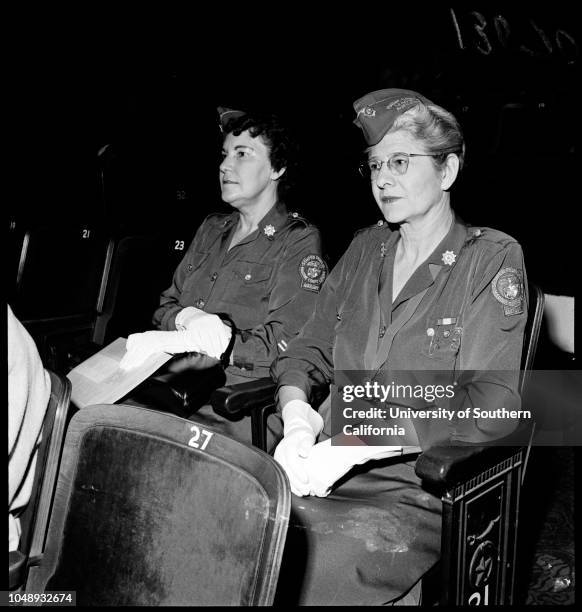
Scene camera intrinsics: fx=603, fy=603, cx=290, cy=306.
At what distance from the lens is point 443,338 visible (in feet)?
4.93

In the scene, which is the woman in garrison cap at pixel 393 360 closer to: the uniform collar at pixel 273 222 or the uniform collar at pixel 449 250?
the uniform collar at pixel 449 250

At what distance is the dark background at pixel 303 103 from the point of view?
2779 mm

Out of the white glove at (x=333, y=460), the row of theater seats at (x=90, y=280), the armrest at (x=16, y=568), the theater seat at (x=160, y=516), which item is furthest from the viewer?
the row of theater seats at (x=90, y=280)

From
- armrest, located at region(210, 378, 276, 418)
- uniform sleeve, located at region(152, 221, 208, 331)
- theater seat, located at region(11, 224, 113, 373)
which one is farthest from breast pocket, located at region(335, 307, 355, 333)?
theater seat, located at region(11, 224, 113, 373)

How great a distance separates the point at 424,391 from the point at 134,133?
3173 millimetres

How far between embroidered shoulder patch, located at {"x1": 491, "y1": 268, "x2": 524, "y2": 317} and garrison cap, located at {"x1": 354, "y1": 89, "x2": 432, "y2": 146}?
51 cm

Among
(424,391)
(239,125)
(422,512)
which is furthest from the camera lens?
(239,125)

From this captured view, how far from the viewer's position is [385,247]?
1771mm

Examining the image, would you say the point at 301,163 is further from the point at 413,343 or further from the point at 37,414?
the point at 37,414

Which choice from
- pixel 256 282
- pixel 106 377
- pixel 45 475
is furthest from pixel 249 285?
pixel 45 475

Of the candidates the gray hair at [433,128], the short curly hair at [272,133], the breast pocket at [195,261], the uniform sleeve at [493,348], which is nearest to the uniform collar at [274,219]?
the short curly hair at [272,133]

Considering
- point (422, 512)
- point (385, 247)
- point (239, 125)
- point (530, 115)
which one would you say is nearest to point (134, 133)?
point (239, 125)

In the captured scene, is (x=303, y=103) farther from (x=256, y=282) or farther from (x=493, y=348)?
(x=493, y=348)

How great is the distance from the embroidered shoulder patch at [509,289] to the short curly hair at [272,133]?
110cm
